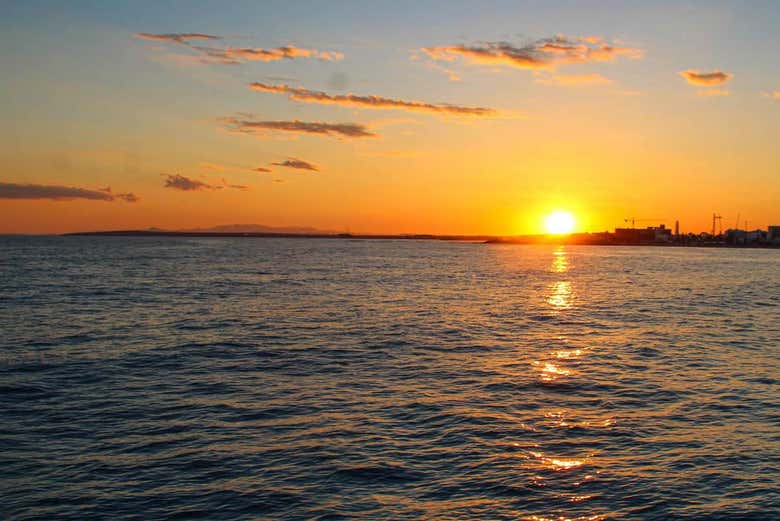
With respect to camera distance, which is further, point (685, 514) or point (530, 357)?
point (530, 357)

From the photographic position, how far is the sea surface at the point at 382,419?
49.2 feet

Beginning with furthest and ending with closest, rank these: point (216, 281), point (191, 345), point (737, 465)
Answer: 1. point (216, 281)
2. point (191, 345)
3. point (737, 465)

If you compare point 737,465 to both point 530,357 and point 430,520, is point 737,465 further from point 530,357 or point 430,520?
point 530,357

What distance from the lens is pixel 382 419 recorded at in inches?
834

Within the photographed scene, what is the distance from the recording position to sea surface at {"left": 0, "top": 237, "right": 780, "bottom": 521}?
15.0 metres

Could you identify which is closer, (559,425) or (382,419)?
(559,425)

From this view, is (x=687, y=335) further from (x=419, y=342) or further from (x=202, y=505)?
(x=202, y=505)

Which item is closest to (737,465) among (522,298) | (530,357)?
(530,357)

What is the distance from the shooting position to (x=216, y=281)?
8306cm

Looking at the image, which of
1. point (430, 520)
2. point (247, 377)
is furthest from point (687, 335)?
point (430, 520)

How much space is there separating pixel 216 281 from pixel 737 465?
7323 centimetres

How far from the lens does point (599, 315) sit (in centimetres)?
5434

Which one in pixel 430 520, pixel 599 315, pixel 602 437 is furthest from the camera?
pixel 599 315

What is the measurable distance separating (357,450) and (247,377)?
1071 cm
